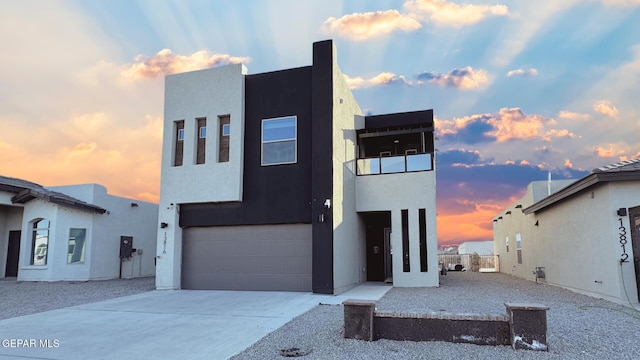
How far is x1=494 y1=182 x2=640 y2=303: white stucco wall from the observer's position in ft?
29.5

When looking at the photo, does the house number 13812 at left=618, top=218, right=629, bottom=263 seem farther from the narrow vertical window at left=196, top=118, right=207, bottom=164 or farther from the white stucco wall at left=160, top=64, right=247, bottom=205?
the narrow vertical window at left=196, top=118, right=207, bottom=164

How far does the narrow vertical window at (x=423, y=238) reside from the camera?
1323 cm

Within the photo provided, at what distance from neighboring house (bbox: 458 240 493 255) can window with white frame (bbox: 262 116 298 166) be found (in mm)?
27549

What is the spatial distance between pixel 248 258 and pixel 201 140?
399 centimetres

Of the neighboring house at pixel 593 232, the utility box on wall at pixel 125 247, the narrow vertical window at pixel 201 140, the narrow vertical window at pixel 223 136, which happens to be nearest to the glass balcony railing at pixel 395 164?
the neighboring house at pixel 593 232

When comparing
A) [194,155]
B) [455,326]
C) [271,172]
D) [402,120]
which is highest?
[402,120]

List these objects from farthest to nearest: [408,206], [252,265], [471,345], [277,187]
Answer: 1. [408,206]
2. [252,265]
3. [277,187]
4. [471,345]

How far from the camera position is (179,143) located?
1312 centimetres

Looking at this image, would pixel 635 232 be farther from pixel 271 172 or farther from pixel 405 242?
pixel 271 172

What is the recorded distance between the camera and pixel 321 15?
1187cm

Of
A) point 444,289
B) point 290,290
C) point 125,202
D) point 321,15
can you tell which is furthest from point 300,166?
point 125,202

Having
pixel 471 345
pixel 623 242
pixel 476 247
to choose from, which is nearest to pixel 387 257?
pixel 623 242

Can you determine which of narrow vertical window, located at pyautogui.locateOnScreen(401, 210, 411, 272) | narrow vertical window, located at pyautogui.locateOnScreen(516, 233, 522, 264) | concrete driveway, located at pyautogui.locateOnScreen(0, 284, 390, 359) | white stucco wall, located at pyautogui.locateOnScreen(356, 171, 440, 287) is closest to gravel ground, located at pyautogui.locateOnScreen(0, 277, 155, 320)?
concrete driveway, located at pyautogui.locateOnScreen(0, 284, 390, 359)

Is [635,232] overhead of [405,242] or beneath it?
overhead
